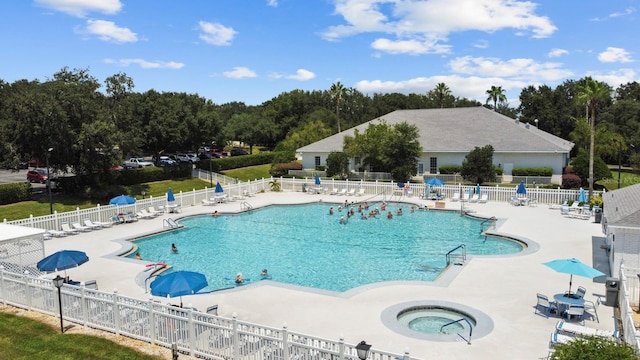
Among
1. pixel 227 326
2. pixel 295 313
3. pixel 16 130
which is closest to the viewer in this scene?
pixel 227 326

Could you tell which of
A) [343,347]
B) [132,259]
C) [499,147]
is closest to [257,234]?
[132,259]

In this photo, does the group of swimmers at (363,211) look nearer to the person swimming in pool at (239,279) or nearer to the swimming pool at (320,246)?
the swimming pool at (320,246)

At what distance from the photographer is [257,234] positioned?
1077 inches

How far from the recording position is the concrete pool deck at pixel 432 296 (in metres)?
11.8

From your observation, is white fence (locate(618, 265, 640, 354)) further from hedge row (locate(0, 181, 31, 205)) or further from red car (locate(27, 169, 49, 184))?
red car (locate(27, 169, 49, 184))

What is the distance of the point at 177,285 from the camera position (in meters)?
12.3

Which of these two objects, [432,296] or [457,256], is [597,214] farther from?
[432,296]

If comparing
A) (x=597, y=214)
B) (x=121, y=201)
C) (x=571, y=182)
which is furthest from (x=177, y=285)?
(x=571, y=182)

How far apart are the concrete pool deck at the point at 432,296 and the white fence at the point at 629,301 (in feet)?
2.35

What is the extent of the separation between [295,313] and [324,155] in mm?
38390

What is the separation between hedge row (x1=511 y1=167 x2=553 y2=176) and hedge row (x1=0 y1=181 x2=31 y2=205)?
133ft

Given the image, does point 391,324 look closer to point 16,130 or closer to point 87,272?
point 87,272

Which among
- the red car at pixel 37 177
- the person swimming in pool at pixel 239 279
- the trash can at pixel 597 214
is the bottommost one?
the person swimming in pool at pixel 239 279

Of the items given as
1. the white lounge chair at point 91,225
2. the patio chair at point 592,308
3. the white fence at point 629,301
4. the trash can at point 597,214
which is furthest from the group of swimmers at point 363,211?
the patio chair at point 592,308
